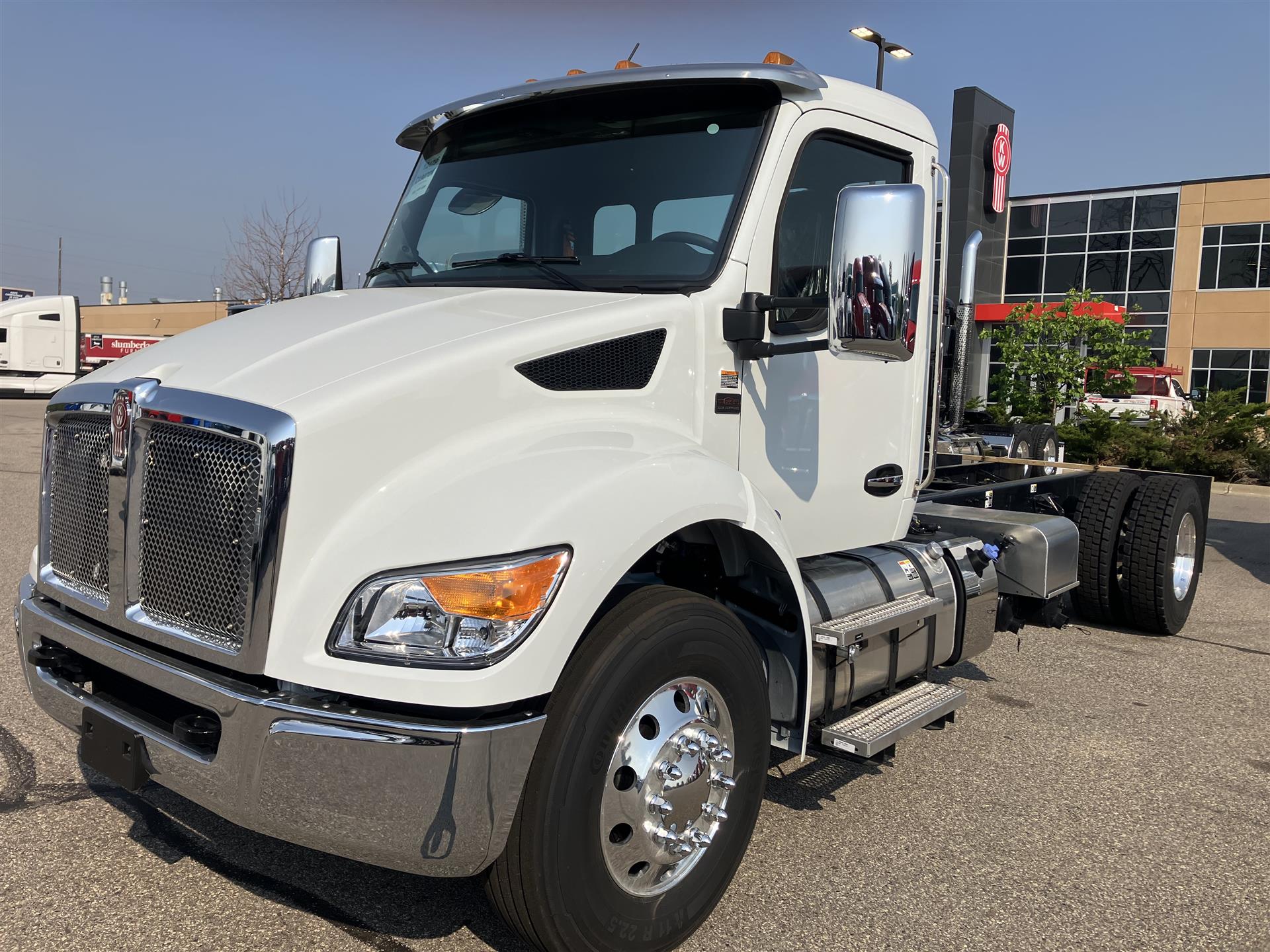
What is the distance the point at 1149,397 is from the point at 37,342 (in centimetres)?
3413

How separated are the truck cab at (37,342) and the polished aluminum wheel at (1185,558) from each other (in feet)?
115

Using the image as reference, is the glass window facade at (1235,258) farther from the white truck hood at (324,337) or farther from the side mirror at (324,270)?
the white truck hood at (324,337)

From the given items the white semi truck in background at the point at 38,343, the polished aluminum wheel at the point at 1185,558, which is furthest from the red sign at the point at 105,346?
the polished aluminum wheel at the point at 1185,558

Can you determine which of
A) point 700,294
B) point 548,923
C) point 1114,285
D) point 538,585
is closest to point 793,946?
point 548,923

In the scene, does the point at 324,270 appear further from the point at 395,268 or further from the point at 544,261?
the point at 544,261

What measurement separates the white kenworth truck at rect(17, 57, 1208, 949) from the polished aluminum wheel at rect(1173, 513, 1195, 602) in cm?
328

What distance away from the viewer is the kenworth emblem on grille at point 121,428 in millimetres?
2641

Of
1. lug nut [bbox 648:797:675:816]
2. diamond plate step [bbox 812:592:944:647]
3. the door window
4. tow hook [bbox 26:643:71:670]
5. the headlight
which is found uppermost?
the door window

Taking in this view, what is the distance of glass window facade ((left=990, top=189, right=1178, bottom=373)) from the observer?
130ft

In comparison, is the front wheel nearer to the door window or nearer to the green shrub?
the door window

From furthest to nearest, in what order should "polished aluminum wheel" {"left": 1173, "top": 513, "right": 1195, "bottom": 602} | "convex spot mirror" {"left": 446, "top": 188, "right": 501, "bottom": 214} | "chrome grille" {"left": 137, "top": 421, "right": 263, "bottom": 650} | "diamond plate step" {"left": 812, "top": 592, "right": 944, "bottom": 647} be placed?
"polished aluminum wheel" {"left": 1173, "top": 513, "right": 1195, "bottom": 602}
"convex spot mirror" {"left": 446, "top": 188, "right": 501, "bottom": 214}
"diamond plate step" {"left": 812, "top": 592, "right": 944, "bottom": 647}
"chrome grille" {"left": 137, "top": 421, "right": 263, "bottom": 650}

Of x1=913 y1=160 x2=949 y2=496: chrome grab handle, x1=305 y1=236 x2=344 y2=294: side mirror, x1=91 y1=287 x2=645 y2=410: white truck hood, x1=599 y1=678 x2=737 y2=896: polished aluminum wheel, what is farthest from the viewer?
x1=305 y1=236 x2=344 y2=294: side mirror

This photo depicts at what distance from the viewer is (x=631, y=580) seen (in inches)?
121

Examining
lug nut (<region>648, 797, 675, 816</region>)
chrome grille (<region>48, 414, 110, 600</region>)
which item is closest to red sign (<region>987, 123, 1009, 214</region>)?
lug nut (<region>648, 797, 675, 816</region>)
